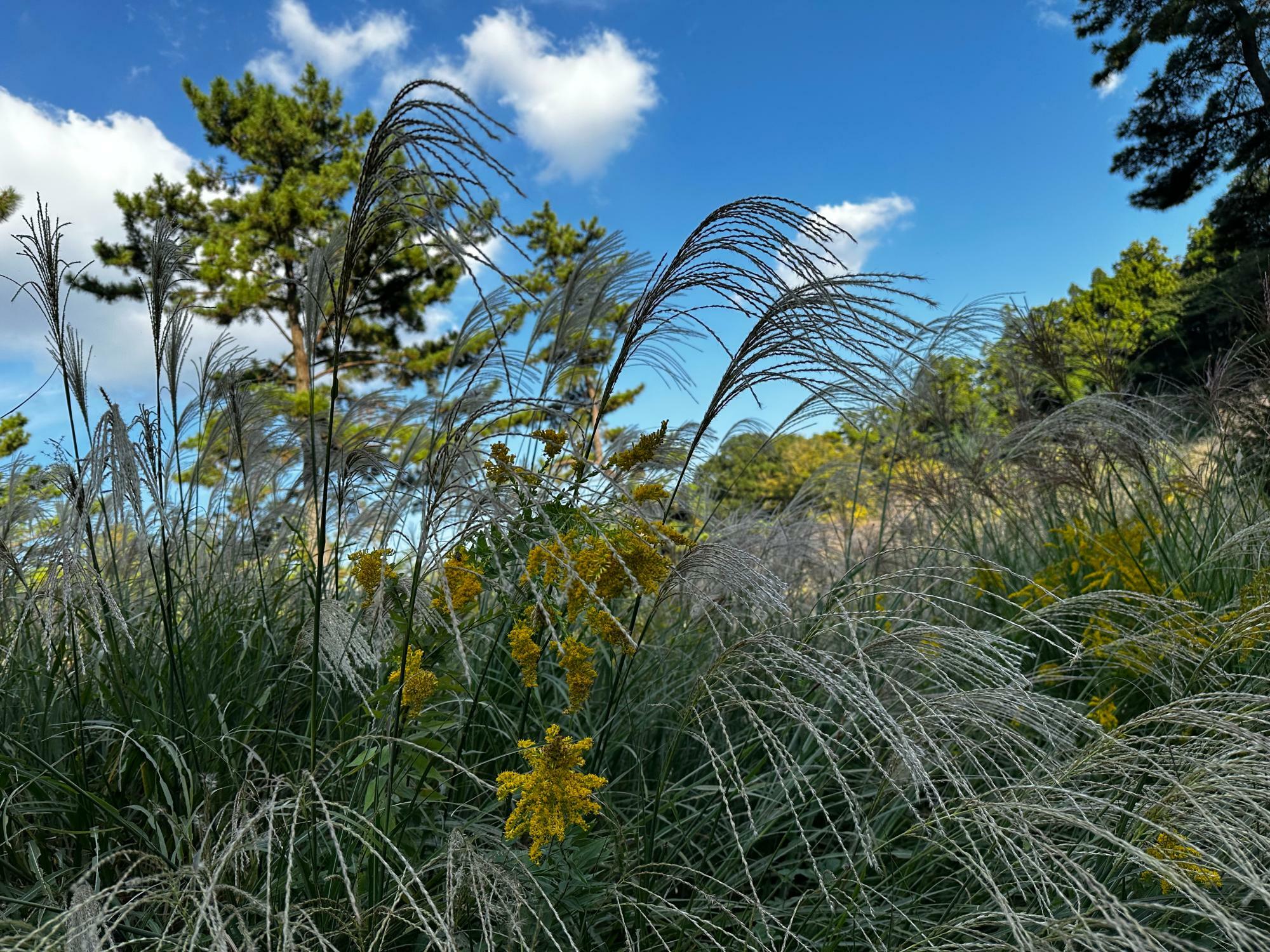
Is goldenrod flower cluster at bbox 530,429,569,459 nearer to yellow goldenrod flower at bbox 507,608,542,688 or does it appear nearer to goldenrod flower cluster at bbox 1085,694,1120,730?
yellow goldenrod flower at bbox 507,608,542,688

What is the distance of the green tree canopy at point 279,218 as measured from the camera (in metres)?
18.5

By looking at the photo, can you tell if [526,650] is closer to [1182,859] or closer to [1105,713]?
[1182,859]

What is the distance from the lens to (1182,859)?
1372 millimetres

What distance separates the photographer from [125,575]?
331 centimetres

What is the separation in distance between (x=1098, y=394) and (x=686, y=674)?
2.18 m

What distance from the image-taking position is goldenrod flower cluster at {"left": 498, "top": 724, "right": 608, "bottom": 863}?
1.32 meters

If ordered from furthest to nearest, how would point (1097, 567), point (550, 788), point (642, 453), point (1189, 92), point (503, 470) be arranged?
1. point (1189, 92)
2. point (1097, 567)
3. point (642, 453)
4. point (503, 470)
5. point (550, 788)

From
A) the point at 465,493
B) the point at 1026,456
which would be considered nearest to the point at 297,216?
the point at 1026,456

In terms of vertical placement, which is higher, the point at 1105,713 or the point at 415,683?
the point at 415,683

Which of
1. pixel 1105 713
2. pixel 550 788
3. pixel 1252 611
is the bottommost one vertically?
pixel 1105 713

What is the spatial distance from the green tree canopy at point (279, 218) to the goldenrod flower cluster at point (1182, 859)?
18653mm

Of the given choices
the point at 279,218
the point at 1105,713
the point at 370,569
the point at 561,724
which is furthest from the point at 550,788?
the point at 279,218

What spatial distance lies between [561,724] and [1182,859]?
1.54 meters

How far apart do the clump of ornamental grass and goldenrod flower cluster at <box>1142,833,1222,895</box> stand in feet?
0.07
